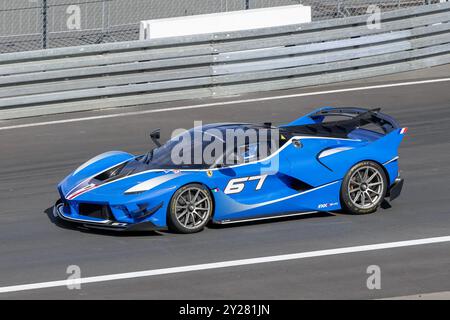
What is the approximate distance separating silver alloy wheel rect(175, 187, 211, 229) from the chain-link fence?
9.73 m

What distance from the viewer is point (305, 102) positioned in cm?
1859

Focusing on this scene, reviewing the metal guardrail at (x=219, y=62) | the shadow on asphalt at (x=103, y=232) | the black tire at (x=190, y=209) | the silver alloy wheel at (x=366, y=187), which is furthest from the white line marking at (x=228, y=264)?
the metal guardrail at (x=219, y=62)

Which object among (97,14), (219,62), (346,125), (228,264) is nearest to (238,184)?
(228,264)

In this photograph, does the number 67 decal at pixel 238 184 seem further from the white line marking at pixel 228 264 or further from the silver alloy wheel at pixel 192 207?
the white line marking at pixel 228 264

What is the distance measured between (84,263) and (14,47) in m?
11.4

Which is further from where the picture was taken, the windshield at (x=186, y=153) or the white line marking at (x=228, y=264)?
the windshield at (x=186, y=153)

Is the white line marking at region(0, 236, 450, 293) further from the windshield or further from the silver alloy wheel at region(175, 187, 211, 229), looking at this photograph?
the windshield

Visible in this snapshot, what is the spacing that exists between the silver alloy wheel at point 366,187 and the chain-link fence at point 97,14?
30.8 feet

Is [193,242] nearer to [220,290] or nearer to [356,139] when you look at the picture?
[220,290]

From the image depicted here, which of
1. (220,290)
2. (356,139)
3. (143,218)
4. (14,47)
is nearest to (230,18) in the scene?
(14,47)

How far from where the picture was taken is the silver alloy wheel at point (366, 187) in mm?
12430

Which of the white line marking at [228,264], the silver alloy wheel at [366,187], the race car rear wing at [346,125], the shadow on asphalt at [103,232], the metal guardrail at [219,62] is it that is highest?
the metal guardrail at [219,62]

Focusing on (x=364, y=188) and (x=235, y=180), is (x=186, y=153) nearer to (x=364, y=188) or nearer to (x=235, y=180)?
(x=235, y=180)
